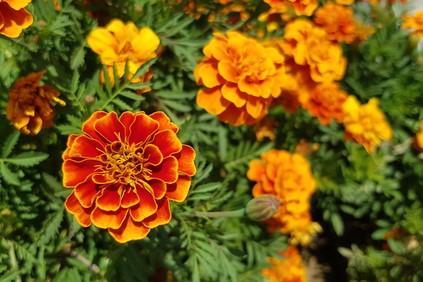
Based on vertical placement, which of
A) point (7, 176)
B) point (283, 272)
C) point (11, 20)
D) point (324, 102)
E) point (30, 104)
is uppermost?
point (11, 20)

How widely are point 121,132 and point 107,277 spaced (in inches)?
19.4

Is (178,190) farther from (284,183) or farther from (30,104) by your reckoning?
(284,183)

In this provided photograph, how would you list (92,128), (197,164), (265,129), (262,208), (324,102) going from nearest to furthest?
(92,128), (262,208), (197,164), (324,102), (265,129)

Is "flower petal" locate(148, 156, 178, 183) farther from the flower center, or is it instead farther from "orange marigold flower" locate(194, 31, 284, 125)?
"orange marigold flower" locate(194, 31, 284, 125)

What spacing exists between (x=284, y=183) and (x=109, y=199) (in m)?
0.70

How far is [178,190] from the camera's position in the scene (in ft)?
2.88

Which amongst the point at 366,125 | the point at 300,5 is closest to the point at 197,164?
the point at 300,5

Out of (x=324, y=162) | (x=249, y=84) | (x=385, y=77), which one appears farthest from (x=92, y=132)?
(x=385, y=77)

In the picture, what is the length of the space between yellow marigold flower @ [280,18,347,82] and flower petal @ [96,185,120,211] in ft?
2.60

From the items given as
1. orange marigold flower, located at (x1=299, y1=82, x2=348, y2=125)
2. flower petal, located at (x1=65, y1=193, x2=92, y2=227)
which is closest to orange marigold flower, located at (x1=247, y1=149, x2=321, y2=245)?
orange marigold flower, located at (x1=299, y1=82, x2=348, y2=125)

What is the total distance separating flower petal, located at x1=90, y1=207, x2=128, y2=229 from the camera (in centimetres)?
83

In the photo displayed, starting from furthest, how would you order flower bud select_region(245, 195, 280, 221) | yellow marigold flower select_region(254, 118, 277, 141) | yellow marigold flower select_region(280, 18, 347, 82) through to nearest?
yellow marigold flower select_region(254, 118, 277, 141), yellow marigold flower select_region(280, 18, 347, 82), flower bud select_region(245, 195, 280, 221)

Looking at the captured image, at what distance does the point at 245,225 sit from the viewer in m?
1.60

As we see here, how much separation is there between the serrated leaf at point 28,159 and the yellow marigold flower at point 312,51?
79 cm
